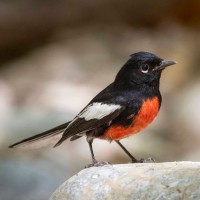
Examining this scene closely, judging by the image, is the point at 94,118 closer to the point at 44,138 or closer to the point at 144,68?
the point at 144,68

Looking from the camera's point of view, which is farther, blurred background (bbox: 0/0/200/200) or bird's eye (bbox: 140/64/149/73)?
blurred background (bbox: 0/0/200/200)

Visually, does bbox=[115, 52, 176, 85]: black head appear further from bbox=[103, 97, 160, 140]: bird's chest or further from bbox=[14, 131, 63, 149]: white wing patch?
bbox=[14, 131, 63, 149]: white wing patch

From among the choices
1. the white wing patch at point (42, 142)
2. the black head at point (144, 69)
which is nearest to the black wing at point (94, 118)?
the black head at point (144, 69)

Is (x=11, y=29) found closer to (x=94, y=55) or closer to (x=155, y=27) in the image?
(x=94, y=55)

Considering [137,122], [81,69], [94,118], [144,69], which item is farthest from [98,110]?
[81,69]

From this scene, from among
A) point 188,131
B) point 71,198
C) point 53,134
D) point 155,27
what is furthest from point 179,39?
point 71,198

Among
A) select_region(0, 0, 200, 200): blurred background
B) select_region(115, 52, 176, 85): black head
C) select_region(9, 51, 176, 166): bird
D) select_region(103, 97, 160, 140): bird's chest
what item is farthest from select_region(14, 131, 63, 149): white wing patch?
select_region(0, 0, 200, 200): blurred background

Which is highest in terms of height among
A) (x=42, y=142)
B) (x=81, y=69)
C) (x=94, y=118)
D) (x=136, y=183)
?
(x=81, y=69)
